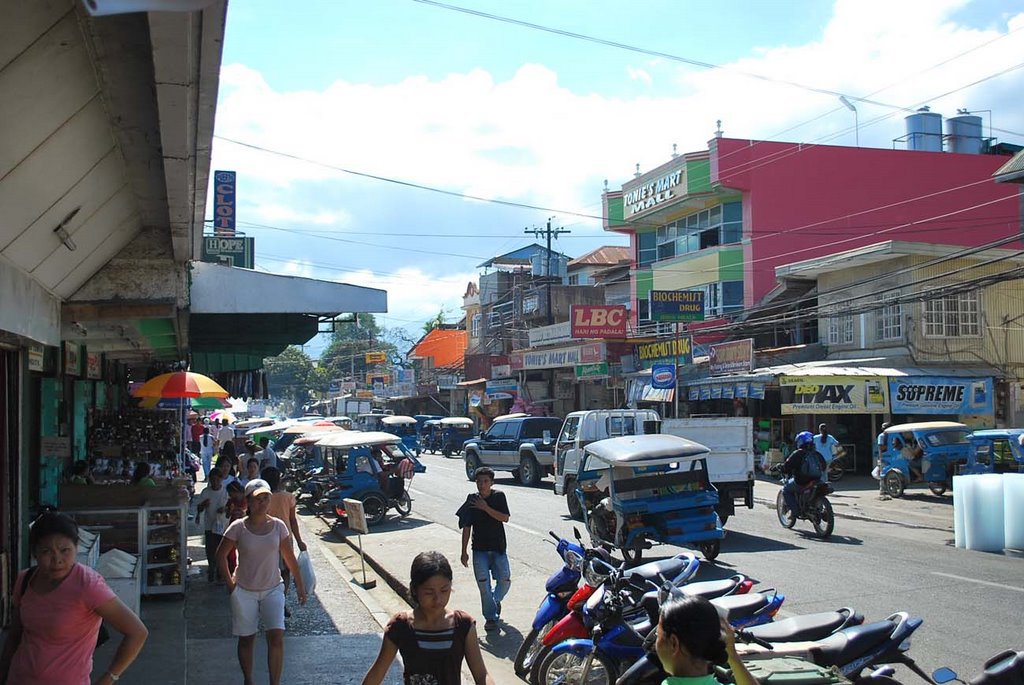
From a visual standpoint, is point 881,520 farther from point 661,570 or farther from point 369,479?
point 661,570

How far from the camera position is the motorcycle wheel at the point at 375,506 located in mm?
18219

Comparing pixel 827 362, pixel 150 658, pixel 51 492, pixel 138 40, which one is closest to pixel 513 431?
pixel 827 362

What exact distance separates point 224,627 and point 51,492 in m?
3.47

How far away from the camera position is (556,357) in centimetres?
4131

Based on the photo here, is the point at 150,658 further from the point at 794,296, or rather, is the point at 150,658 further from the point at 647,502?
the point at 794,296

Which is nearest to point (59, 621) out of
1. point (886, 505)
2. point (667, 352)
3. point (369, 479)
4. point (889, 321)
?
point (369, 479)

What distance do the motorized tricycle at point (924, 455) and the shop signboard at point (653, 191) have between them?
685 inches

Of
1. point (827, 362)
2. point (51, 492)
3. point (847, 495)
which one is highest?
point (827, 362)

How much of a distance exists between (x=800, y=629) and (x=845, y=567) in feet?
24.1

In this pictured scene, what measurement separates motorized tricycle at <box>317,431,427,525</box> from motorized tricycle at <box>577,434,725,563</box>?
6183 mm

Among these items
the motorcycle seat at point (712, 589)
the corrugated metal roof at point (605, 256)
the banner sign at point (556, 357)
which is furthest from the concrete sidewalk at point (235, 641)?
the corrugated metal roof at point (605, 256)

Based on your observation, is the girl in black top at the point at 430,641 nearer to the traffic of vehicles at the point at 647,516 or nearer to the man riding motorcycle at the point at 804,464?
the traffic of vehicles at the point at 647,516

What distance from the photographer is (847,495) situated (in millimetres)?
22391

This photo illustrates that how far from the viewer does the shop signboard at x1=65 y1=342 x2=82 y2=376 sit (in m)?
13.1
